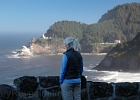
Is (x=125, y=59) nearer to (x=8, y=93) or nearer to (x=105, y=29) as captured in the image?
(x=8, y=93)

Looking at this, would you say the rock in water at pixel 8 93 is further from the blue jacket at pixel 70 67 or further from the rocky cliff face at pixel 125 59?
the rocky cliff face at pixel 125 59

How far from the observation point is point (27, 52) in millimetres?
107812

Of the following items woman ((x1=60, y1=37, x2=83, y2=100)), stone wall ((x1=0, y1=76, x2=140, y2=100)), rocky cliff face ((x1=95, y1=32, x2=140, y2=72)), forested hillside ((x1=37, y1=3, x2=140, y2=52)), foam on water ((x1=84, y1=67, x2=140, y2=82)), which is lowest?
foam on water ((x1=84, y1=67, x2=140, y2=82))

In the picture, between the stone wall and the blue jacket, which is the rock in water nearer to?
the stone wall

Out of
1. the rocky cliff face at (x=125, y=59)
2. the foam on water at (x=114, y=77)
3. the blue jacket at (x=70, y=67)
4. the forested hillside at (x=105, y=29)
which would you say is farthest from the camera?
the forested hillside at (x=105, y=29)

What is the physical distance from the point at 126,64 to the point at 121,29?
8108 centimetres

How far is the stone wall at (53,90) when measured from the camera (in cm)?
355

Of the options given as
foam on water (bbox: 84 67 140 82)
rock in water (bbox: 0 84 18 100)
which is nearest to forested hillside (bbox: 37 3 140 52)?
foam on water (bbox: 84 67 140 82)

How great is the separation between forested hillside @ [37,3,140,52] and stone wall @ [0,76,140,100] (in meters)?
116

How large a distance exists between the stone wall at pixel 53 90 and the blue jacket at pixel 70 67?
522 millimetres

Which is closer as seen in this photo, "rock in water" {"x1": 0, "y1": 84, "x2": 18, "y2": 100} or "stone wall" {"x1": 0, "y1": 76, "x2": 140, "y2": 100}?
"rock in water" {"x1": 0, "y1": 84, "x2": 18, "y2": 100}

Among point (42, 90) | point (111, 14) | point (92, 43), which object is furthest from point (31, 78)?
point (111, 14)

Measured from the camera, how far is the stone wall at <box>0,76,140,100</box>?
3.55 m

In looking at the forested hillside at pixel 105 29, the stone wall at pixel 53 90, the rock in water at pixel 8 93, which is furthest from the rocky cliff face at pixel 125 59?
the rock in water at pixel 8 93
